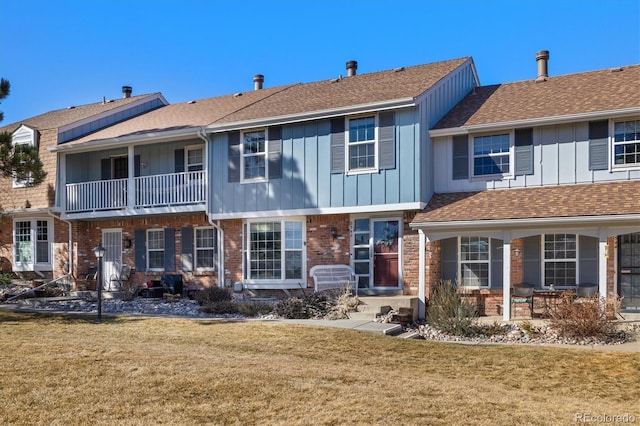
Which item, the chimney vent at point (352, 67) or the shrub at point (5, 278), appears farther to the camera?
the chimney vent at point (352, 67)

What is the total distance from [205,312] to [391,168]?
620cm

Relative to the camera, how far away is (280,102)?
1941 centimetres

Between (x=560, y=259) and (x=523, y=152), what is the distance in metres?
2.90

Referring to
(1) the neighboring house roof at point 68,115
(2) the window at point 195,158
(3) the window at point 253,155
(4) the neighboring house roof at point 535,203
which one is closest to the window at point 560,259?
(4) the neighboring house roof at point 535,203

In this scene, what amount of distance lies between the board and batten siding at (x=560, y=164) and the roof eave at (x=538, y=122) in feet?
1.15

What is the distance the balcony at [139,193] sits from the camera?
18938 millimetres

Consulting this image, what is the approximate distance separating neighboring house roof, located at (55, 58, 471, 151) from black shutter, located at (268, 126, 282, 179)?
481 millimetres

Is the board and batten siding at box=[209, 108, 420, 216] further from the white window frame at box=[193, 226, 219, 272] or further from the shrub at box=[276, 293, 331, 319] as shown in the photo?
the shrub at box=[276, 293, 331, 319]

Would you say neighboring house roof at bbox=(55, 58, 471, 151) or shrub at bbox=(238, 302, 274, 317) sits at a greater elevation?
neighboring house roof at bbox=(55, 58, 471, 151)

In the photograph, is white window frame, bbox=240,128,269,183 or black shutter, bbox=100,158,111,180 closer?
Result: white window frame, bbox=240,128,269,183

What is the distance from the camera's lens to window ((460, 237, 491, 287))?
51.9 ft

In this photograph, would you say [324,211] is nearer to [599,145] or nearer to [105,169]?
[599,145]

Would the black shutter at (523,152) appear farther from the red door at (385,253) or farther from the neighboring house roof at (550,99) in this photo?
the red door at (385,253)

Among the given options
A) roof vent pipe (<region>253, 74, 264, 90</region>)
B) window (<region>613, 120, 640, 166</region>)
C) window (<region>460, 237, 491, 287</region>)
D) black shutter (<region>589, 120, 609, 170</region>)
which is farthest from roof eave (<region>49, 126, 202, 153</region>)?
window (<region>613, 120, 640, 166</region>)
